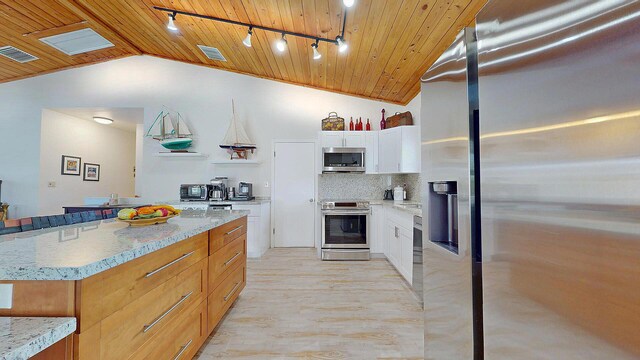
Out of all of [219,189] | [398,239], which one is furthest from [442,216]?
[219,189]

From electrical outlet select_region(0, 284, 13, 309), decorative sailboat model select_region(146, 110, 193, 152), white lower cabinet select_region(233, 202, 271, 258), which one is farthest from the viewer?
decorative sailboat model select_region(146, 110, 193, 152)

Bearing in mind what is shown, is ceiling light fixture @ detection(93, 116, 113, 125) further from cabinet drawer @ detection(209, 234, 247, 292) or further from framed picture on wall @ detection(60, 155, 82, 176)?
cabinet drawer @ detection(209, 234, 247, 292)

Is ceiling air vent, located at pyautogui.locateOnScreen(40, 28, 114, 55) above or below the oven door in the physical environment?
above

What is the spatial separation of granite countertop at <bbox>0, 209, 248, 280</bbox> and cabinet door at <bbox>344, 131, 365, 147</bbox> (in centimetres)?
317

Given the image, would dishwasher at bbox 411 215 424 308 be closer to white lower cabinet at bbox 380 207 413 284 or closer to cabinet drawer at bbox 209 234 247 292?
white lower cabinet at bbox 380 207 413 284

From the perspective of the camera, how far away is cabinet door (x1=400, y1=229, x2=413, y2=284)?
296cm

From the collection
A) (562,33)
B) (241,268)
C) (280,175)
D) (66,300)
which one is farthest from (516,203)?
(280,175)

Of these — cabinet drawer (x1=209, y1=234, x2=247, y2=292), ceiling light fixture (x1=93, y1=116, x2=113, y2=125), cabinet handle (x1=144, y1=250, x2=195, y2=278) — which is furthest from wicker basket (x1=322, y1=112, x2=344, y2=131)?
ceiling light fixture (x1=93, y1=116, x2=113, y2=125)

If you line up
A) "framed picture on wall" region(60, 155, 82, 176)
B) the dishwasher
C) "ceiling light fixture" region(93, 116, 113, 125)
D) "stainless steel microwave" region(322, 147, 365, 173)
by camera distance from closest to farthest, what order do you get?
the dishwasher → "stainless steel microwave" region(322, 147, 365, 173) → "framed picture on wall" region(60, 155, 82, 176) → "ceiling light fixture" region(93, 116, 113, 125)

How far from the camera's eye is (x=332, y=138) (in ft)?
14.8

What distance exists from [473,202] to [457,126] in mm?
314

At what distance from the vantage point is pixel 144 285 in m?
1.21

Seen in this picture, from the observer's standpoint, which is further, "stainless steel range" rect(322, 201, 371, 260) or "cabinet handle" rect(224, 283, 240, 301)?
"stainless steel range" rect(322, 201, 371, 260)

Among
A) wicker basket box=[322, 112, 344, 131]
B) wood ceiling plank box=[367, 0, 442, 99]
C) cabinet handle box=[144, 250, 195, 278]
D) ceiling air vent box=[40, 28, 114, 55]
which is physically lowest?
cabinet handle box=[144, 250, 195, 278]
